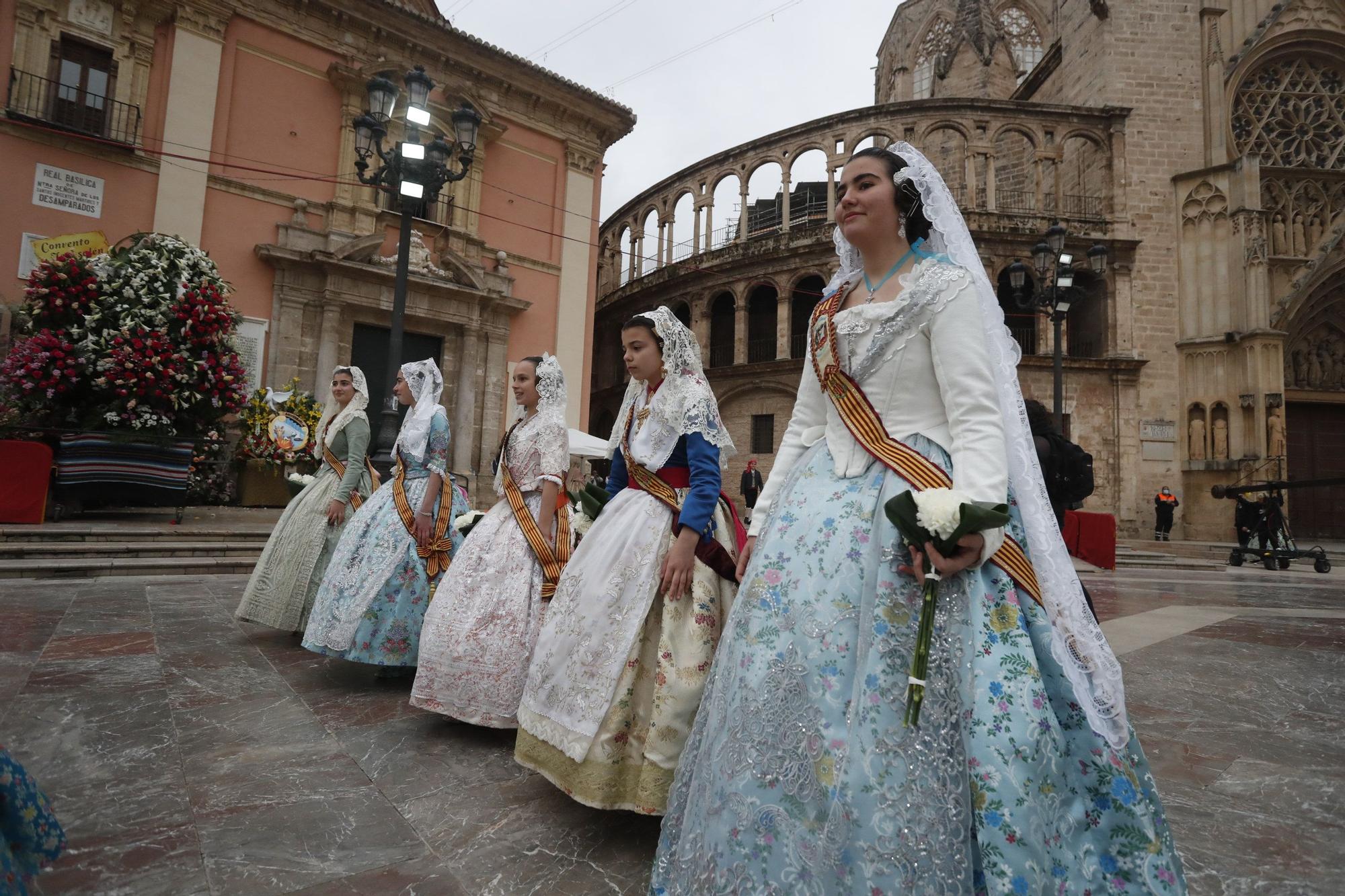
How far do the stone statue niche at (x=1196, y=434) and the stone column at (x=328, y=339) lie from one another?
73.1 ft

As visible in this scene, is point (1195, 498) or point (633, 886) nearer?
point (633, 886)

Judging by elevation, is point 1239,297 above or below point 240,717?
above

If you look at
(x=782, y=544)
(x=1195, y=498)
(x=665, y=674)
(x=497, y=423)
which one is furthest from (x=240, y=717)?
(x=1195, y=498)

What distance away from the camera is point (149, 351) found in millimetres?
8250

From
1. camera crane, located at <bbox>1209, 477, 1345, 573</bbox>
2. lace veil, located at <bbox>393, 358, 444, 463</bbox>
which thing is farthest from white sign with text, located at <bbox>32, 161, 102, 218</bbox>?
camera crane, located at <bbox>1209, 477, 1345, 573</bbox>

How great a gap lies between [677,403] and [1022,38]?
3448 centimetres

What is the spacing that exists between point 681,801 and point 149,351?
930 centimetres

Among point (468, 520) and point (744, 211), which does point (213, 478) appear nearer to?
point (468, 520)

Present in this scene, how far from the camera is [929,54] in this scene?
2969 cm

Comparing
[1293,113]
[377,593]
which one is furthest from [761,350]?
[377,593]

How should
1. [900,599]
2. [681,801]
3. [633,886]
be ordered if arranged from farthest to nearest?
[633,886] < [681,801] < [900,599]

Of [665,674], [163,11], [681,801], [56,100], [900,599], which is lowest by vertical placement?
[681,801]

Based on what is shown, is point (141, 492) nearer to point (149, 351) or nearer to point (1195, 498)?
point (149, 351)

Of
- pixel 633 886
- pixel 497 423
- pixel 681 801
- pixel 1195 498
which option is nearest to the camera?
pixel 681 801
